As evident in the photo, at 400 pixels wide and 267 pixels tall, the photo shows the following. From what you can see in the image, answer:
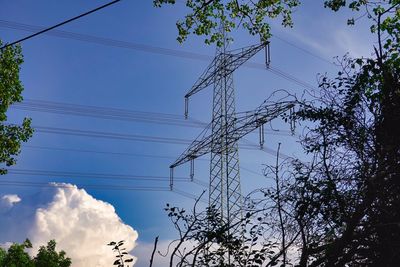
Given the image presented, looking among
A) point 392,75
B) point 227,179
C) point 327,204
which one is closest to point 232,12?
point 392,75

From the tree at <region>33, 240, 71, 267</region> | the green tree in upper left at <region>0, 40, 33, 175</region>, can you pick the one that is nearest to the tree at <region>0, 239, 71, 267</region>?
the tree at <region>33, 240, 71, 267</region>

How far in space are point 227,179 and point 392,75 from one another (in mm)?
17087

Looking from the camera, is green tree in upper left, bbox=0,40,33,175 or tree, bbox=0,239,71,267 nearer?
green tree in upper left, bbox=0,40,33,175

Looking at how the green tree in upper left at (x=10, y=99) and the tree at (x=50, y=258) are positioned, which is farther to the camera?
the tree at (x=50, y=258)

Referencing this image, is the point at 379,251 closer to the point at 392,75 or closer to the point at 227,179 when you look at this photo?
the point at 392,75

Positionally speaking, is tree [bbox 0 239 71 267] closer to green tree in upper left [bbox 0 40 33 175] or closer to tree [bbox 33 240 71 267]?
tree [bbox 33 240 71 267]

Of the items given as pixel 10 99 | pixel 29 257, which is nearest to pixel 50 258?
pixel 29 257

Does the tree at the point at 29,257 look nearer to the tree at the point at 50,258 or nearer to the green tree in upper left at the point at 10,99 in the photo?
the tree at the point at 50,258

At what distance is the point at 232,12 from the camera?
14469 millimetres

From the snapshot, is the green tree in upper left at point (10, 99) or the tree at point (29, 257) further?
the tree at point (29, 257)

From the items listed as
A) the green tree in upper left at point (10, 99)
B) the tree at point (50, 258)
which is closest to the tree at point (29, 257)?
the tree at point (50, 258)

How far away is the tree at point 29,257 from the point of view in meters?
30.6

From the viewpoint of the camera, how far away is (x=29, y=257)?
33.2 metres

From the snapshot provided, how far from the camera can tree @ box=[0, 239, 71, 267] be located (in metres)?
30.6
